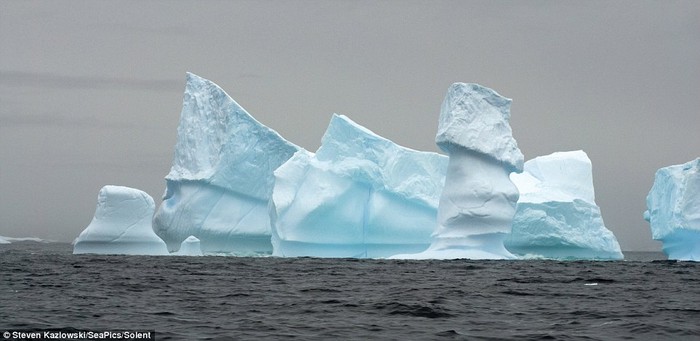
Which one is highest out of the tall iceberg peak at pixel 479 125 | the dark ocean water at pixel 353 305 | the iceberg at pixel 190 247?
the tall iceberg peak at pixel 479 125

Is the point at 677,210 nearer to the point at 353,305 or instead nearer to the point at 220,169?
the point at 220,169

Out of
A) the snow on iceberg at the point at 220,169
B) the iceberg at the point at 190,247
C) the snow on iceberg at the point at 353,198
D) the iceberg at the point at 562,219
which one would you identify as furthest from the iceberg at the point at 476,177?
the iceberg at the point at 190,247

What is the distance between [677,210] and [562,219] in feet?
12.4

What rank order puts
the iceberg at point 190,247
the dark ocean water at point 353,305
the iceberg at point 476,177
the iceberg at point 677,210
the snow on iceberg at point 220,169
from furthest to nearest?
A: 1. the snow on iceberg at point 220,169
2. the iceberg at point 190,247
3. the iceberg at point 677,210
4. the iceberg at point 476,177
5. the dark ocean water at point 353,305

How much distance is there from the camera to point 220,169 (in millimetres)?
32125

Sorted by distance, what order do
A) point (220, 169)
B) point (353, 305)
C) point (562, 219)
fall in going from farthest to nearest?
point (220, 169)
point (562, 219)
point (353, 305)

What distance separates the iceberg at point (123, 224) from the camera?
29.3 m

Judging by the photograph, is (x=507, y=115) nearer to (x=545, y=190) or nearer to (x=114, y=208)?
(x=545, y=190)

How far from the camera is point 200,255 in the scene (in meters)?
32.0

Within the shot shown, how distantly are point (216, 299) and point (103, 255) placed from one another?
18549 millimetres

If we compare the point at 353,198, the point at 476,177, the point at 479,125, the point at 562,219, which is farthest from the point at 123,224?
the point at 562,219

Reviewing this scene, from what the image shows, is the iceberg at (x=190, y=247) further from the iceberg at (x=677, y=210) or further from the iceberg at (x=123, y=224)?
the iceberg at (x=677, y=210)

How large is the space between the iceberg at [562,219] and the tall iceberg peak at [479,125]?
3711mm

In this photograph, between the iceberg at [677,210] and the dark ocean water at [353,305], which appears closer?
the dark ocean water at [353,305]
